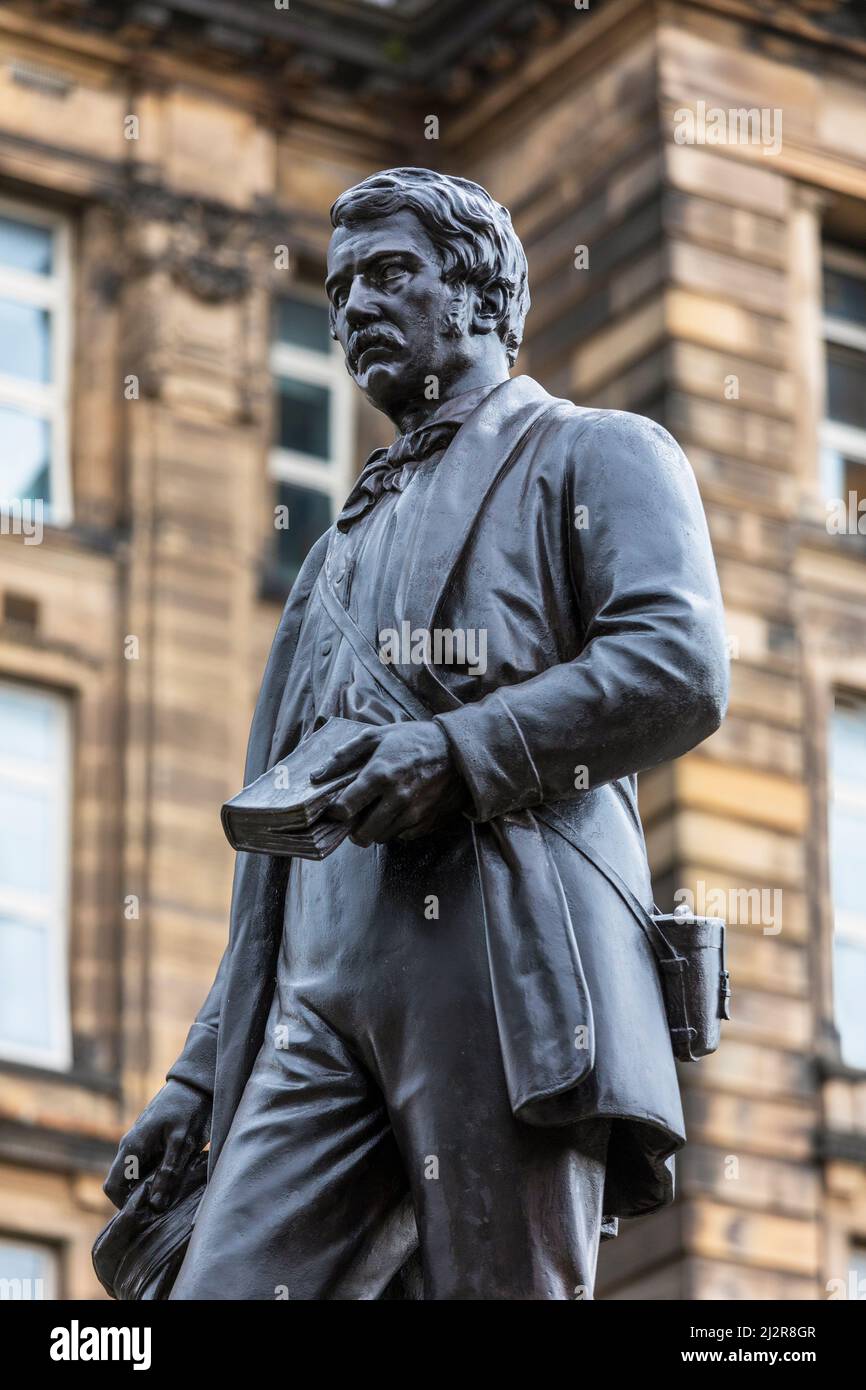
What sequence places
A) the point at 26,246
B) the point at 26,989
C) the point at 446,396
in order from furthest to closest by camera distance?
the point at 26,246, the point at 26,989, the point at 446,396

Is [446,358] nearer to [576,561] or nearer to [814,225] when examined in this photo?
[576,561]

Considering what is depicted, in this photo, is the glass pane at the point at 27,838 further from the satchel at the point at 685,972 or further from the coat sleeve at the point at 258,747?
the satchel at the point at 685,972

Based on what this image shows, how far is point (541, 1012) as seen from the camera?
19.5 feet

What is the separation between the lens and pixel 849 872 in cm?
A: 2584

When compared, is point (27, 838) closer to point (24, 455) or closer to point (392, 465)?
point (24, 455)

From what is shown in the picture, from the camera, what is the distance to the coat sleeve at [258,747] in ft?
21.5

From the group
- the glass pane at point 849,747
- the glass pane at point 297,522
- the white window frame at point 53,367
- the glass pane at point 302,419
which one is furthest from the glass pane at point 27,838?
the glass pane at point 849,747

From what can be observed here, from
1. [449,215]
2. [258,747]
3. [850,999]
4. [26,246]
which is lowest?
[258,747]

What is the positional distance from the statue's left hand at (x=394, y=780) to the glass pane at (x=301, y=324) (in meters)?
21.8

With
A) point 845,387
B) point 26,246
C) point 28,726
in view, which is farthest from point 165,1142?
point 845,387

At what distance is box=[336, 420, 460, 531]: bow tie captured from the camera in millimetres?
6586

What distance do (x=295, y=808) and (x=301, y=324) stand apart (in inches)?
872

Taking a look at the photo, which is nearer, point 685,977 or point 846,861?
point 685,977

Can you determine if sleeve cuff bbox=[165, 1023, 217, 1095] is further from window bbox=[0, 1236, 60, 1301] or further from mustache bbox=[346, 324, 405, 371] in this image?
window bbox=[0, 1236, 60, 1301]
